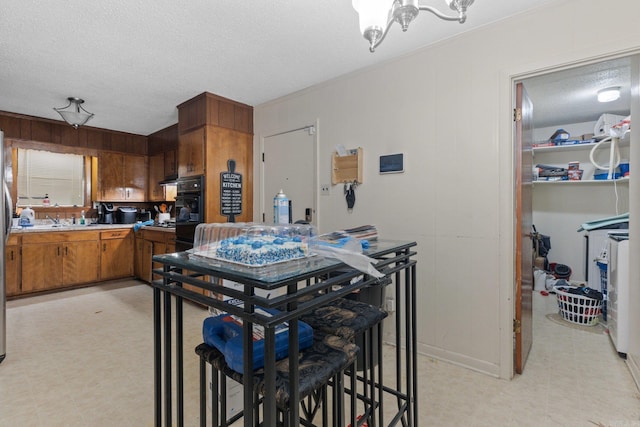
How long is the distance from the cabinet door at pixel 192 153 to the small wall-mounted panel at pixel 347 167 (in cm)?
149

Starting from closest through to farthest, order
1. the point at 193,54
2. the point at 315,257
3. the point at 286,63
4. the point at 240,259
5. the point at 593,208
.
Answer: the point at 240,259 → the point at 315,257 → the point at 193,54 → the point at 286,63 → the point at 593,208

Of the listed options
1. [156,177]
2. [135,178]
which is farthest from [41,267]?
[156,177]

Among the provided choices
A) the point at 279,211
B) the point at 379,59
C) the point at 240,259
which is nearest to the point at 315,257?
the point at 240,259

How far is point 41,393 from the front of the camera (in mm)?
1874

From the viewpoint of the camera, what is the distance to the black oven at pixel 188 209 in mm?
3324

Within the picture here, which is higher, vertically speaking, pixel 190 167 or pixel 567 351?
pixel 190 167

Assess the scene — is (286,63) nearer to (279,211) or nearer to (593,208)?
(279,211)

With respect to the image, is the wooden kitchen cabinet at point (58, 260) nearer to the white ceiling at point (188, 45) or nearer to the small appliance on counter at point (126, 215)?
the small appliance on counter at point (126, 215)

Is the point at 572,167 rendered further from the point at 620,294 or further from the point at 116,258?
the point at 116,258

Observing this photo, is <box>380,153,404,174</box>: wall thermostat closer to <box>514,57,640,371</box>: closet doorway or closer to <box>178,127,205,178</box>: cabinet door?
<box>514,57,640,371</box>: closet doorway

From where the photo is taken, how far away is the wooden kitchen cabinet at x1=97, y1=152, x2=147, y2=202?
4664 millimetres

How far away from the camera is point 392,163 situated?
246cm

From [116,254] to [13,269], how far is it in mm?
1089

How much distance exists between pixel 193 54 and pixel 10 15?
107 centimetres
